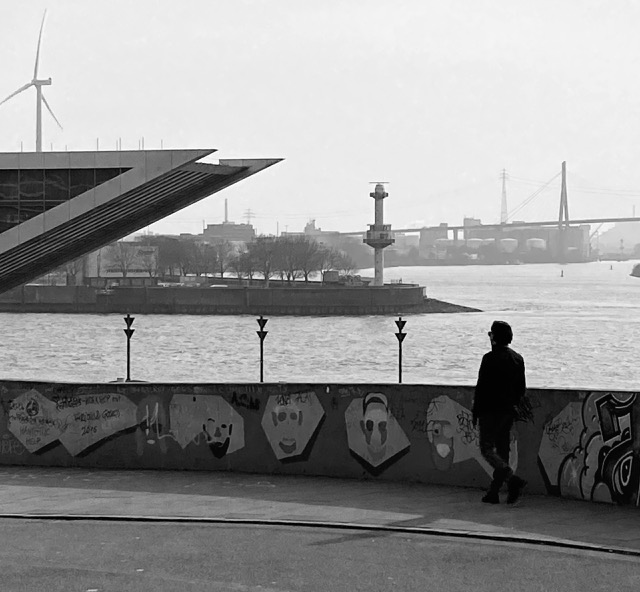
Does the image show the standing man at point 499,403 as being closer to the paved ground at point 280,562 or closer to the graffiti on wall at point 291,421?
the paved ground at point 280,562

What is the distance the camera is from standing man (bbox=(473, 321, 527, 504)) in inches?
463

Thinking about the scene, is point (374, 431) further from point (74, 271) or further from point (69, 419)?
point (74, 271)

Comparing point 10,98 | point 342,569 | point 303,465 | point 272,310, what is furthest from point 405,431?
point 272,310

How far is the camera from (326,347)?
10506 centimetres

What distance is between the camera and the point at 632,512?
37.3 feet

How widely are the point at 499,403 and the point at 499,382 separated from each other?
22cm

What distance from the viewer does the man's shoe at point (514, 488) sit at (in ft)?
38.7

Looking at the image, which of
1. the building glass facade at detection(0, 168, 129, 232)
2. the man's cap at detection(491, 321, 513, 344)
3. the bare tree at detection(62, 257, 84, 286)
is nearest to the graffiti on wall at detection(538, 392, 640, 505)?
the man's cap at detection(491, 321, 513, 344)

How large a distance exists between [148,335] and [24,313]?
156 feet

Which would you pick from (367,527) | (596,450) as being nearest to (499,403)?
(596,450)

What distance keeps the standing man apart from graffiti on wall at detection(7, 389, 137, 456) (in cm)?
454

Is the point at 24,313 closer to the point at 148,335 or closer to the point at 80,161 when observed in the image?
the point at 148,335

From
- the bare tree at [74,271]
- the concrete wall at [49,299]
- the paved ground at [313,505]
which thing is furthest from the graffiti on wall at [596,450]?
the bare tree at [74,271]

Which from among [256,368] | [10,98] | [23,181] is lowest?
[256,368]
